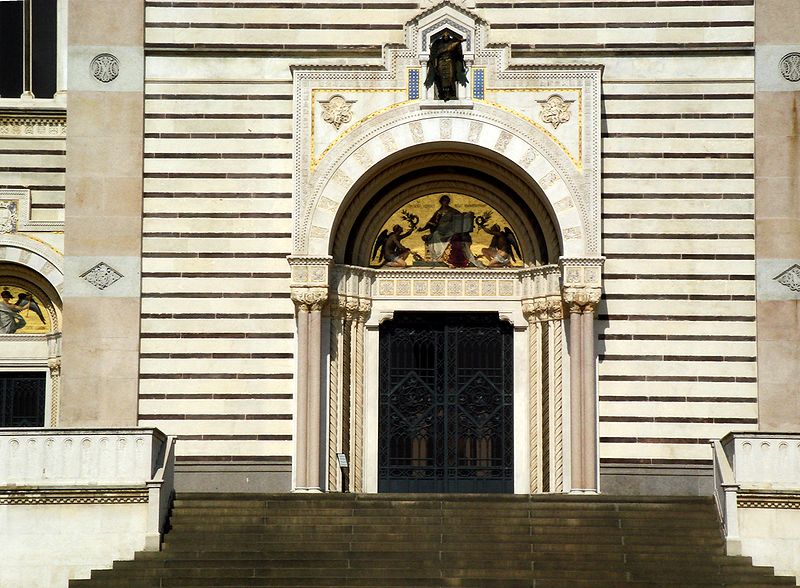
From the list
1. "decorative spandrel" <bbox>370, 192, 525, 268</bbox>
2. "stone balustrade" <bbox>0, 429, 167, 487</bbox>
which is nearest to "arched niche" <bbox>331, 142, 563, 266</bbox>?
"decorative spandrel" <bbox>370, 192, 525, 268</bbox>

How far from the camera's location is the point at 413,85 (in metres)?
32.0

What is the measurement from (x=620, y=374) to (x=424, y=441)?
367 centimetres

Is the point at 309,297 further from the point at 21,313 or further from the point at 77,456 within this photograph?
the point at 21,313

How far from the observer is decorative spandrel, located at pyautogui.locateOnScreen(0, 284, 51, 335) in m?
34.0

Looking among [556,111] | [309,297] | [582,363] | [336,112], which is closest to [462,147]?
[556,111]

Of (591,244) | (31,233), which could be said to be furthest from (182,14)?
(591,244)

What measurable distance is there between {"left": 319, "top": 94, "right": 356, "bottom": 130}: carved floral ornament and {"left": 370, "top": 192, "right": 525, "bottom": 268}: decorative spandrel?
7.29 feet

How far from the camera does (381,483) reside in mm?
32406

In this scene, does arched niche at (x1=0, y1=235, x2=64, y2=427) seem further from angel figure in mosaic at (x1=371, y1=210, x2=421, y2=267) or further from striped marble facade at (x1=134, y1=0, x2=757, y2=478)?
angel figure in mosaic at (x1=371, y1=210, x2=421, y2=267)

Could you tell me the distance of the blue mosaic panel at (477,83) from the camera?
31.9 m

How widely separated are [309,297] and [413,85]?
4113mm

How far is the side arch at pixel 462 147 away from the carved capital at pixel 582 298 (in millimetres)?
664

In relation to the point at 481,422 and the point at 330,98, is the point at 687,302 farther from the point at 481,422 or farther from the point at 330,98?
the point at 330,98

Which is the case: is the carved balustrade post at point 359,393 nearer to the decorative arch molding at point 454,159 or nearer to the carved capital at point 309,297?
the decorative arch molding at point 454,159
